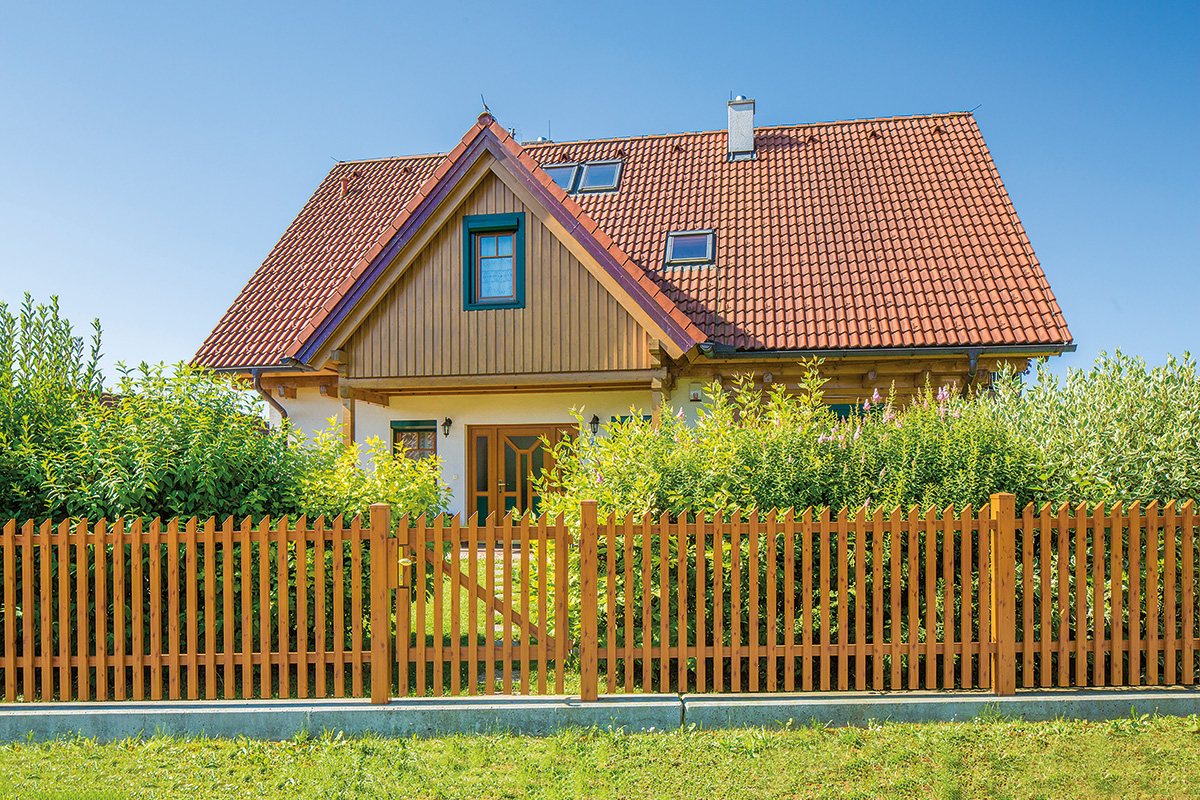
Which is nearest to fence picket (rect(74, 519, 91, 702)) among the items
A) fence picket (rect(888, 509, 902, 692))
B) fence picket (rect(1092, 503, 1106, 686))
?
fence picket (rect(888, 509, 902, 692))

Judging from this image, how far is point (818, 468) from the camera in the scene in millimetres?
5633

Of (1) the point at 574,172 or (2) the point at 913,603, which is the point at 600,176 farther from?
(2) the point at 913,603

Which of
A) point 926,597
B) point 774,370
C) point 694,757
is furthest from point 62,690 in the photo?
point 774,370

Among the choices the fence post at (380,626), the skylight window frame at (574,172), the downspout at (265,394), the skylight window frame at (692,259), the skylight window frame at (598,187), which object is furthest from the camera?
the skylight window frame at (574,172)

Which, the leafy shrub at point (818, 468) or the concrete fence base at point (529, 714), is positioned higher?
the leafy shrub at point (818, 468)

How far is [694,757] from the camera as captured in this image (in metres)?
4.30

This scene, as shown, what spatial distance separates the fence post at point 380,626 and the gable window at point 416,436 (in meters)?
8.48

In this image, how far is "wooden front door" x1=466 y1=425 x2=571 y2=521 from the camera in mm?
13180

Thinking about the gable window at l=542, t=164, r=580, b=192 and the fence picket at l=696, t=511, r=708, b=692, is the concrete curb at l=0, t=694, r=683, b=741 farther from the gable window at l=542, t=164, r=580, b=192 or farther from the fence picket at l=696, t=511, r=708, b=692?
the gable window at l=542, t=164, r=580, b=192

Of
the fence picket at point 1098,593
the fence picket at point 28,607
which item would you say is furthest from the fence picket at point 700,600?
the fence picket at point 28,607

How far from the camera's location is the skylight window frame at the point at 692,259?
42.9 ft

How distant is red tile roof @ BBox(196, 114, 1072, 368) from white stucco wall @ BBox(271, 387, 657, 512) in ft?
3.99

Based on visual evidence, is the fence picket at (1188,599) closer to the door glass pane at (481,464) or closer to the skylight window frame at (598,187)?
the door glass pane at (481,464)

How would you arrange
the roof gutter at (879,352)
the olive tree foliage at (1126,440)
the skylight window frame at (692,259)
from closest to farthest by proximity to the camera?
the olive tree foliage at (1126,440)
the roof gutter at (879,352)
the skylight window frame at (692,259)
